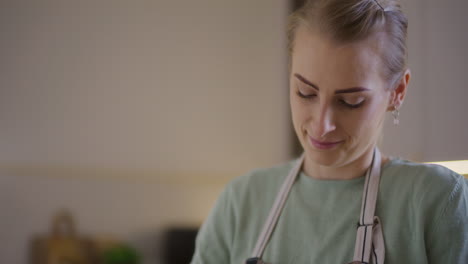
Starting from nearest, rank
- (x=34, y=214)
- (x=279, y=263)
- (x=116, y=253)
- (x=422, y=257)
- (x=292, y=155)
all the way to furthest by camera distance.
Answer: (x=422, y=257) → (x=279, y=263) → (x=34, y=214) → (x=116, y=253) → (x=292, y=155)

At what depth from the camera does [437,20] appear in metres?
0.90

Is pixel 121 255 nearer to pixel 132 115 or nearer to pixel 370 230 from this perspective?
pixel 132 115

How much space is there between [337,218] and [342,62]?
0.25m

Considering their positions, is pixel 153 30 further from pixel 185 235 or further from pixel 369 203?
pixel 369 203

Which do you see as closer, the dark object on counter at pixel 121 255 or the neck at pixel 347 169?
the neck at pixel 347 169

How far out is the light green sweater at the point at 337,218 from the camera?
0.75 meters

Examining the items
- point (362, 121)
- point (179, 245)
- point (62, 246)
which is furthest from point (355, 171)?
point (179, 245)

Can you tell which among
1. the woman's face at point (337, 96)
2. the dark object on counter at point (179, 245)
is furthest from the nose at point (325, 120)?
the dark object on counter at point (179, 245)

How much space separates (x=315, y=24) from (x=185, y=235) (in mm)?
1820

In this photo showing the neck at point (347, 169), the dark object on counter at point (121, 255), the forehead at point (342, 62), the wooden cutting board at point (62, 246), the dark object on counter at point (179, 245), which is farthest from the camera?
the dark object on counter at point (179, 245)

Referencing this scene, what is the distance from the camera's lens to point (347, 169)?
2.81ft

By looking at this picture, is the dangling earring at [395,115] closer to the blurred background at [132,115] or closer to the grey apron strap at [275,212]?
the grey apron strap at [275,212]

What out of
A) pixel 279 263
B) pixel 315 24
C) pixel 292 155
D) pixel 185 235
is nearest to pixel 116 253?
pixel 185 235

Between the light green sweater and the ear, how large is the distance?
9 cm
